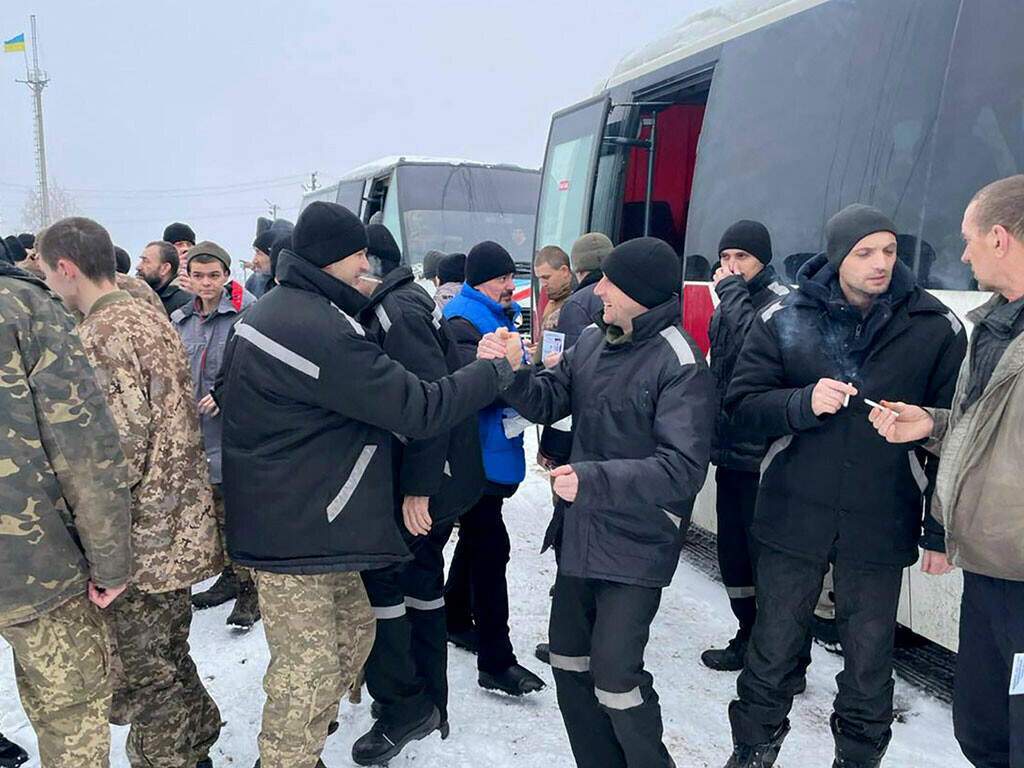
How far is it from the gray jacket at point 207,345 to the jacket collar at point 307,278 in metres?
1.75

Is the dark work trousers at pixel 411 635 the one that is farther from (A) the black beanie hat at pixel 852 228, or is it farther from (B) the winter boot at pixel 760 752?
(A) the black beanie hat at pixel 852 228

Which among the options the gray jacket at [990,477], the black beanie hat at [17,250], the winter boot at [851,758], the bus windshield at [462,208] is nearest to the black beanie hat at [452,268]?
the gray jacket at [990,477]

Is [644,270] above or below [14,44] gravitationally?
below

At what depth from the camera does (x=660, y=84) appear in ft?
17.1

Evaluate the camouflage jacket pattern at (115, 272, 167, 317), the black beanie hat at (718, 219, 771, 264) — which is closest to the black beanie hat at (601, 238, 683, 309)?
the black beanie hat at (718, 219, 771, 264)

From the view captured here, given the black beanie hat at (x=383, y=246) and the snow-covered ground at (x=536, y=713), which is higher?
the black beanie hat at (x=383, y=246)

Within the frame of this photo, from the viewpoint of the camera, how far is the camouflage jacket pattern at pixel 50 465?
2.03 metres

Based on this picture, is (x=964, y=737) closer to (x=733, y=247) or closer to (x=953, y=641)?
(x=953, y=641)

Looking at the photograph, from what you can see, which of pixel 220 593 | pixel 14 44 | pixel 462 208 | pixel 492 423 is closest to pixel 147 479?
pixel 492 423

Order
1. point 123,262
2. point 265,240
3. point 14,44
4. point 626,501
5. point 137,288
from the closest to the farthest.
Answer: point 626,501 < point 137,288 < point 123,262 < point 265,240 < point 14,44

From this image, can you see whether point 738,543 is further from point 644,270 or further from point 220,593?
point 220,593

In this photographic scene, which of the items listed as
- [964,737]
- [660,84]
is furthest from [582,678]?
[660,84]

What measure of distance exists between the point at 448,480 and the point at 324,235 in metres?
1.07

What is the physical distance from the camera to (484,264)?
10.7 feet
